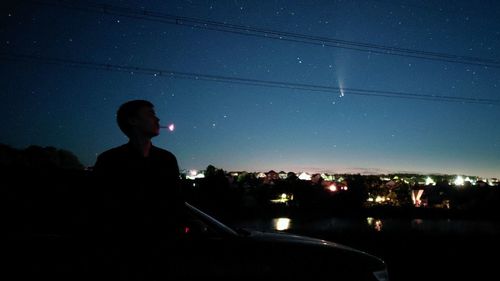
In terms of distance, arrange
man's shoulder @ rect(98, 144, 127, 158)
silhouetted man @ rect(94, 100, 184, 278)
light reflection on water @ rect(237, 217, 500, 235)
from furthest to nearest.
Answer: light reflection on water @ rect(237, 217, 500, 235) → man's shoulder @ rect(98, 144, 127, 158) → silhouetted man @ rect(94, 100, 184, 278)

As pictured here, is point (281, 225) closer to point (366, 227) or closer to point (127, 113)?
point (366, 227)

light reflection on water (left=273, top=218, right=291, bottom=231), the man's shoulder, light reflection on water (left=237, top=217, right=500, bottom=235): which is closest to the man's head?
the man's shoulder

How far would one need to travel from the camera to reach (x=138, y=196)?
8.73ft

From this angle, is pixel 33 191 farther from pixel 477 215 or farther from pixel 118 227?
pixel 477 215

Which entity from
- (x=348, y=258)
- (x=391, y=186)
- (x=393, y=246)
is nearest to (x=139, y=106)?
(x=348, y=258)

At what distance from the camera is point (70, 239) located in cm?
286

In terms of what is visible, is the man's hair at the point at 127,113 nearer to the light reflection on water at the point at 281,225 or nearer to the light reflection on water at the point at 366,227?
the light reflection on water at the point at 366,227

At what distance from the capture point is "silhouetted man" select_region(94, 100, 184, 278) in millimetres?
2625

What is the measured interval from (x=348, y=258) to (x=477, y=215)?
5211 centimetres

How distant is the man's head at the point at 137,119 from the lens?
2.96 m

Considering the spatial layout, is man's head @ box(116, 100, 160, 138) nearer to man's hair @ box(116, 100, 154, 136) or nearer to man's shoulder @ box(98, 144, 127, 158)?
man's hair @ box(116, 100, 154, 136)

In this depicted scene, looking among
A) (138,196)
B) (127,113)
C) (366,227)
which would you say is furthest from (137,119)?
(366,227)

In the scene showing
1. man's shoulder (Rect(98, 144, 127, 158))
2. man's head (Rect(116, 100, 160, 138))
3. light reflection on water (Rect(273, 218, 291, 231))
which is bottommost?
light reflection on water (Rect(273, 218, 291, 231))

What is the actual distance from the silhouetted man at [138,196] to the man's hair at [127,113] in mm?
125
